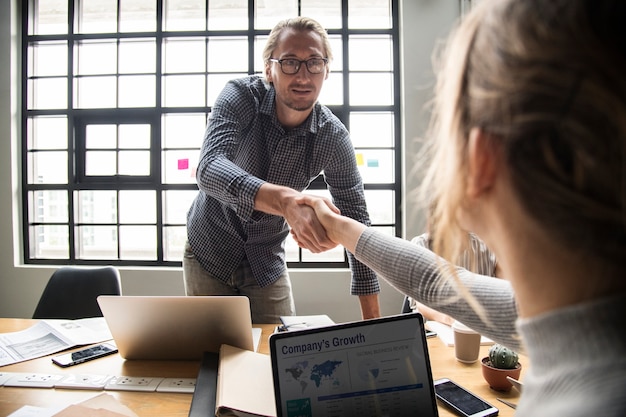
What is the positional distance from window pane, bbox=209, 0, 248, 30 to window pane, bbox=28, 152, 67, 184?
78.2 inches

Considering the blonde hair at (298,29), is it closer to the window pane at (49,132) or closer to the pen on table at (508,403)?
the pen on table at (508,403)

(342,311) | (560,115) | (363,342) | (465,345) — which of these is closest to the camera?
(560,115)

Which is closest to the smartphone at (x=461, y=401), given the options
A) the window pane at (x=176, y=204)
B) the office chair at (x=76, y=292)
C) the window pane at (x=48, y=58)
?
the office chair at (x=76, y=292)

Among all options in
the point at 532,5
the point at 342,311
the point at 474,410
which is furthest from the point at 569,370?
the point at 342,311

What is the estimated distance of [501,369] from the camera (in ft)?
3.47

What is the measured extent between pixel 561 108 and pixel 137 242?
404cm

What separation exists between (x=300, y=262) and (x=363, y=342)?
289 cm

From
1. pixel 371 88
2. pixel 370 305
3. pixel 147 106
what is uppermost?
pixel 371 88

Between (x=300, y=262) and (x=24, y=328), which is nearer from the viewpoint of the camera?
(x=24, y=328)

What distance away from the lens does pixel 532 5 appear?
0.40m

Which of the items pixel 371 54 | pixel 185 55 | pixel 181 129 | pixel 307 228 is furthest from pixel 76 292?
pixel 371 54

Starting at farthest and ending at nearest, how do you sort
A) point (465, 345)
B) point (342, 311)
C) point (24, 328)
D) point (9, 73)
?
point (9, 73)
point (342, 311)
point (24, 328)
point (465, 345)

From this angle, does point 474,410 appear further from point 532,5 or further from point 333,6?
point 333,6

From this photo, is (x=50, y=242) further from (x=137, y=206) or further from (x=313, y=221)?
(x=313, y=221)
